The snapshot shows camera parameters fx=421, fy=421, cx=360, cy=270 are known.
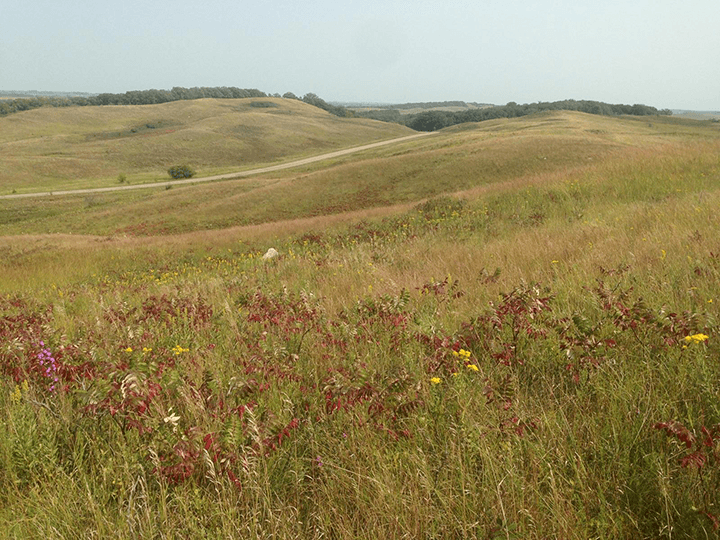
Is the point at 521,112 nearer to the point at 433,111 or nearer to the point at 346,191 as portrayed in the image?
the point at 433,111

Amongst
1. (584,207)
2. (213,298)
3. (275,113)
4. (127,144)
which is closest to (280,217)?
(584,207)

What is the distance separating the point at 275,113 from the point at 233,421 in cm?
13429

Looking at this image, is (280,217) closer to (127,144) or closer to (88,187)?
(88,187)

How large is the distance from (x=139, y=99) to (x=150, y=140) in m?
88.6

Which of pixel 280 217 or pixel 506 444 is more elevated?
pixel 506 444

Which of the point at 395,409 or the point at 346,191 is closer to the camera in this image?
the point at 395,409

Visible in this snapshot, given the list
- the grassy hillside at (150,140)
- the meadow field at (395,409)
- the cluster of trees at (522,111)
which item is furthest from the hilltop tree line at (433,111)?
the meadow field at (395,409)

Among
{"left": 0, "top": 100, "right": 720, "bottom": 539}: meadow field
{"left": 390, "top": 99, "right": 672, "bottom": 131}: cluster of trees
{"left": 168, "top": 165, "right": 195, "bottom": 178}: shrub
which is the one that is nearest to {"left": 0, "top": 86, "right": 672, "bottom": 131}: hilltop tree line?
{"left": 390, "top": 99, "right": 672, "bottom": 131}: cluster of trees

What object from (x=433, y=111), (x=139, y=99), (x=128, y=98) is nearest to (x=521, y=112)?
(x=433, y=111)

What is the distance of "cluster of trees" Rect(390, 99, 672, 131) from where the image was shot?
411 ft

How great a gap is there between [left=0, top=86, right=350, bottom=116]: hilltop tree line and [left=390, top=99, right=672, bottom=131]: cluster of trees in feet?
114

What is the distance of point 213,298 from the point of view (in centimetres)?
646

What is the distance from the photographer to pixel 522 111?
13012 centimetres

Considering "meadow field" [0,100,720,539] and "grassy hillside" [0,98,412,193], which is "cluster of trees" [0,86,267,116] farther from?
"meadow field" [0,100,720,539]
